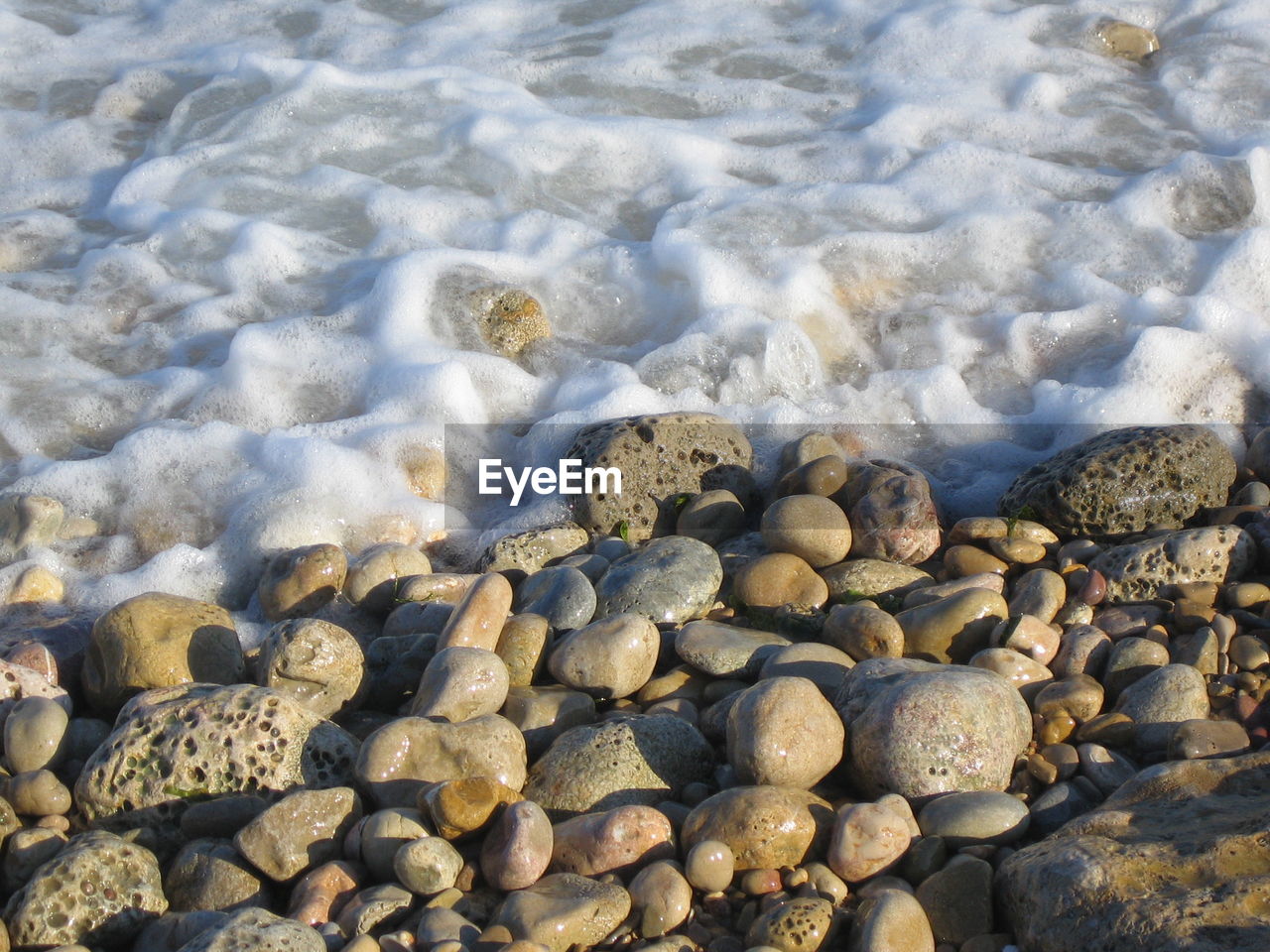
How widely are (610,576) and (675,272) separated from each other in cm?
204

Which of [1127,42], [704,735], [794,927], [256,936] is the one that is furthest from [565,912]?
[1127,42]

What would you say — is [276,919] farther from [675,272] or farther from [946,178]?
[946,178]

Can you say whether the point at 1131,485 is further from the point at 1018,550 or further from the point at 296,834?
the point at 296,834

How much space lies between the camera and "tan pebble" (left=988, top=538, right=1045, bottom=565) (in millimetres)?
Result: 3643

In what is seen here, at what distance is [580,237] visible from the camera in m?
5.54

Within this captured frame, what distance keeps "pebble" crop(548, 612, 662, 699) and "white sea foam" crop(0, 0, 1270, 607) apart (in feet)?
3.73

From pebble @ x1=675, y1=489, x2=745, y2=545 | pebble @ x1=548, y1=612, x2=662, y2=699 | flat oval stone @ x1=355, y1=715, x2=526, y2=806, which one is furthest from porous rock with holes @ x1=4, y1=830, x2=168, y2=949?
pebble @ x1=675, y1=489, x2=745, y2=545

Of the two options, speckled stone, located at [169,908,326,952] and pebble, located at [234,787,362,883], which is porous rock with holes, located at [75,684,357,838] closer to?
pebble, located at [234,787,362,883]

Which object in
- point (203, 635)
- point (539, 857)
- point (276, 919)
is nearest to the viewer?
point (276, 919)

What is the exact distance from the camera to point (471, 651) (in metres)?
3.08

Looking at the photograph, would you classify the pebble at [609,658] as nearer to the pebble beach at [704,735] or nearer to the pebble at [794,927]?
the pebble beach at [704,735]

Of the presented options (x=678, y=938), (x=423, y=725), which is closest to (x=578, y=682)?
(x=423, y=725)

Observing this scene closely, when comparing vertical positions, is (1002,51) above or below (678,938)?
above

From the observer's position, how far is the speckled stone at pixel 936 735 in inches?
104
